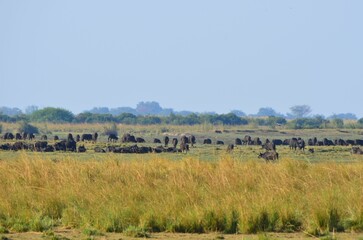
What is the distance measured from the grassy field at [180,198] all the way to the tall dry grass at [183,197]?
0.7 inches

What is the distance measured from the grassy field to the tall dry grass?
2cm

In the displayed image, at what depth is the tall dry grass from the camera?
16094mm

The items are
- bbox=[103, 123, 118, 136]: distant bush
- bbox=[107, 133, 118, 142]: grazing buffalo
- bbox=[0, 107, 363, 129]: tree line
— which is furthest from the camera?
bbox=[0, 107, 363, 129]: tree line

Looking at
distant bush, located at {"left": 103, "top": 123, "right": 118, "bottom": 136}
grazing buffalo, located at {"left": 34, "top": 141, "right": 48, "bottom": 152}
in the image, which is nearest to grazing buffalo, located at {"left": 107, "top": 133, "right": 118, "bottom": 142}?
grazing buffalo, located at {"left": 34, "top": 141, "right": 48, "bottom": 152}

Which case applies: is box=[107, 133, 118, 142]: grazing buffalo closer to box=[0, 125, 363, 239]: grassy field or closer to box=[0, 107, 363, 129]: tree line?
box=[0, 125, 363, 239]: grassy field

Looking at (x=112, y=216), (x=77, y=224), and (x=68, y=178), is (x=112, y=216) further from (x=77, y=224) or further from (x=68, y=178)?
(x=68, y=178)

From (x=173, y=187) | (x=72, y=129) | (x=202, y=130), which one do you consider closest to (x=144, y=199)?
(x=173, y=187)

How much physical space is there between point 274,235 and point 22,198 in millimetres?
5326

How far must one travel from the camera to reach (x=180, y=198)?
17062mm

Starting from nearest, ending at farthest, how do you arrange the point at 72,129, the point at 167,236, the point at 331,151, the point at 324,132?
the point at 167,236
the point at 331,151
the point at 324,132
the point at 72,129

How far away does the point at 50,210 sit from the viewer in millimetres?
17422

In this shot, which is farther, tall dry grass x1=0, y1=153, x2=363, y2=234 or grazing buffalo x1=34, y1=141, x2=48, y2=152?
grazing buffalo x1=34, y1=141, x2=48, y2=152

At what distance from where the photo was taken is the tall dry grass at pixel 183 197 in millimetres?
16094

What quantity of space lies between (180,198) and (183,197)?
0.12 metres
